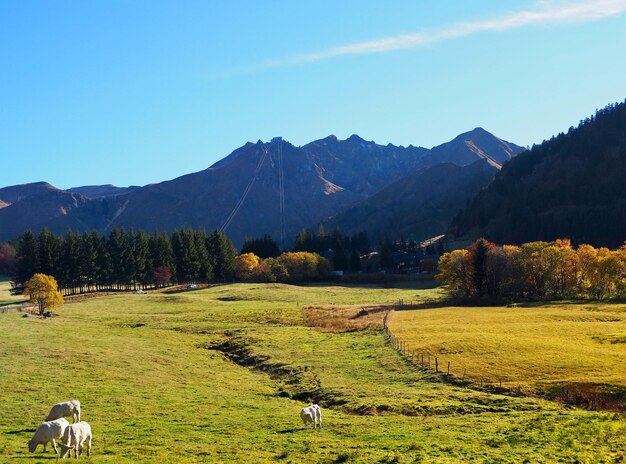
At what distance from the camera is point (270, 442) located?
31.2m

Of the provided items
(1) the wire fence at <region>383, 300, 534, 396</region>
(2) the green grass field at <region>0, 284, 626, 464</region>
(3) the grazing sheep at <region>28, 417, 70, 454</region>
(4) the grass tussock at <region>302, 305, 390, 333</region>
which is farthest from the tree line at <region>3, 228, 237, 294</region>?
(3) the grazing sheep at <region>28, 417, 70, 454</region>

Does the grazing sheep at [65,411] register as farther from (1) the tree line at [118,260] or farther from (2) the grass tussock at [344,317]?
(1) the tree line at [118,260]

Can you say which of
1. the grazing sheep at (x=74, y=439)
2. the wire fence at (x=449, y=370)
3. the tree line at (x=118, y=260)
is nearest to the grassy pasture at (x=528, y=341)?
the wire fence at (x=449, y=370)

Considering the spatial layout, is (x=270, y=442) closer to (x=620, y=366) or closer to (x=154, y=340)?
(x=620, y=366)

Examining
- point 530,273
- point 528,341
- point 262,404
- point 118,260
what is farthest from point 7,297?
point 528,341

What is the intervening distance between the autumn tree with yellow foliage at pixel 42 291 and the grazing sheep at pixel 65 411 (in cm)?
7414

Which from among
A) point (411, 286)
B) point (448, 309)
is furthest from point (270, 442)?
point (411, 286)

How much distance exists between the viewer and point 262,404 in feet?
141

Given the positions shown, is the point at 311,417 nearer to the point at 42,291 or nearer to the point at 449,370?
the point at 449,370

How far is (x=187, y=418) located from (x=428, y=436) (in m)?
14.8

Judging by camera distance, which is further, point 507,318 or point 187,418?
point 507,318

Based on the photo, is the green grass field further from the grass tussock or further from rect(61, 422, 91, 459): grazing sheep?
the grass tussock

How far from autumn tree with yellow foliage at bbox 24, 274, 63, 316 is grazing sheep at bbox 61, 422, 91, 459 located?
266 ft

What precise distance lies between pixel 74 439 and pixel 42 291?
8302 centimetres
